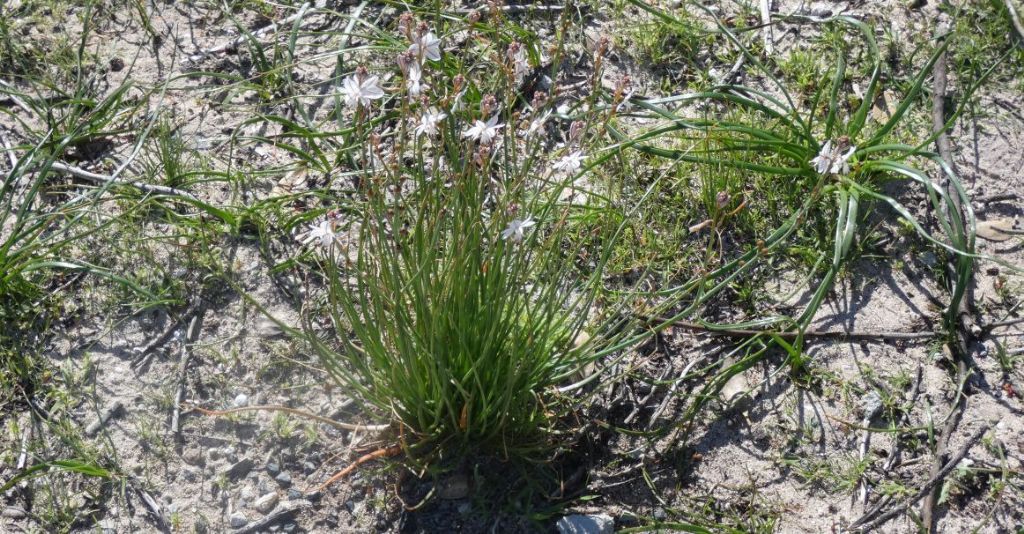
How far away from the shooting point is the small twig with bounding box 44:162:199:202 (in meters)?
3.07

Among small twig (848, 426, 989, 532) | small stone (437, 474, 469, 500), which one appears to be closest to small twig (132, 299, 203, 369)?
small stone (437, 474, 469, 500)

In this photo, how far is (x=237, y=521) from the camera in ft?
7.88

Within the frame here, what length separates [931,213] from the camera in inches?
119

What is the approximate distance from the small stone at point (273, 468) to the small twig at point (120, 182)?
0.95 m

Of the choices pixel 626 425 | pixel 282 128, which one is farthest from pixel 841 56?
pixel 282 128

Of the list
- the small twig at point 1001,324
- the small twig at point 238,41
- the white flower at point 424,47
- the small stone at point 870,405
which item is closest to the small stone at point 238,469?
the white flower at point 424,47

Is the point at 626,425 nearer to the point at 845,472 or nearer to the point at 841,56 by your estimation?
the point at 845,472

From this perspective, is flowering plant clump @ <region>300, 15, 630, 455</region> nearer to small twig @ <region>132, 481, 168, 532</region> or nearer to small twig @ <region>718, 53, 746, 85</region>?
small twig @ <region>132, 481, 168, 532</region>

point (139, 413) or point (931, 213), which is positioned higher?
point (931, 213)

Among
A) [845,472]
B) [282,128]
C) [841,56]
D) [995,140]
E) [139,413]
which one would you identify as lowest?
[139,413]

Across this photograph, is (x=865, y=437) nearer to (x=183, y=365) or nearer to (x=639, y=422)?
(x=639, y=422)

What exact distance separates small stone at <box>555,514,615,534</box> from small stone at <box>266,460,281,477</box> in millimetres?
798

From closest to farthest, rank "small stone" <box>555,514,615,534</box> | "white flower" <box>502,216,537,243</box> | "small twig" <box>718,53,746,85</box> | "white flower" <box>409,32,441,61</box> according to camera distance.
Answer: "white flower" <box>409,32,441,61</box> < "white flower" <box>502,216,537,243</box> < "small stone" <box>555,514,615,534</box> < "small twig" <box>718,53,746,85</box>

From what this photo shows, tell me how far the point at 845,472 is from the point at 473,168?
4.44 feet
